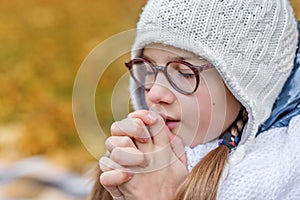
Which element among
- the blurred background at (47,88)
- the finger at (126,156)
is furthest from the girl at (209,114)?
the blurred background at (47,88)

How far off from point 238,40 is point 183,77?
0.39 feet

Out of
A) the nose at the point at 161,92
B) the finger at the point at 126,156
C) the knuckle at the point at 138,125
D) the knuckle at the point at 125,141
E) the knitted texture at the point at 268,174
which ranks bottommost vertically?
the knitted texture at the point at 268,174

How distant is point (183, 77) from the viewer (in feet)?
4.02

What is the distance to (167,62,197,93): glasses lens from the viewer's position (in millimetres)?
1225

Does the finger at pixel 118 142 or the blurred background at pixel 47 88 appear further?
the blurred background at pixel 47 88

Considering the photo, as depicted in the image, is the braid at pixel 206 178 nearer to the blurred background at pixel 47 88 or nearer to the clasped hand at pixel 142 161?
the clasped hand at pixel 142 161

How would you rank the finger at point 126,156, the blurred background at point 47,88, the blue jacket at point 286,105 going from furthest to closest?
1. the blurred background at point 47,88
2. the blue jacket at point 286,105
3. the finger at point 126,156

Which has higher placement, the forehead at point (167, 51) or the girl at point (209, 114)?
the forehead at point (167, 51)

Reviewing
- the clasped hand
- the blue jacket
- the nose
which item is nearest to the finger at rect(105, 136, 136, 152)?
the clasped hand

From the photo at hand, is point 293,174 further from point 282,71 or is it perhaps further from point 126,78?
point 126,78

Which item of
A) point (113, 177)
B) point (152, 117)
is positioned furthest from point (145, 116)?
point (113, 177)

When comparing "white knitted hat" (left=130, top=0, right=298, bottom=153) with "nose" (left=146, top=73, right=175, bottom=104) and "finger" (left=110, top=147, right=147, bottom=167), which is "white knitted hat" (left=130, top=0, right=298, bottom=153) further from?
"finger" (left=110, top=147, right=147, bottom=167)

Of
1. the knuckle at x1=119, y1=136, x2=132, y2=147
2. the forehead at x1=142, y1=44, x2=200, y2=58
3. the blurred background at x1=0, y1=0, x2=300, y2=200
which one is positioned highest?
the blurred background at x1=0, y1=0, x2=300, y2=200

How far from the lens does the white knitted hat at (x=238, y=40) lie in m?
1.23
